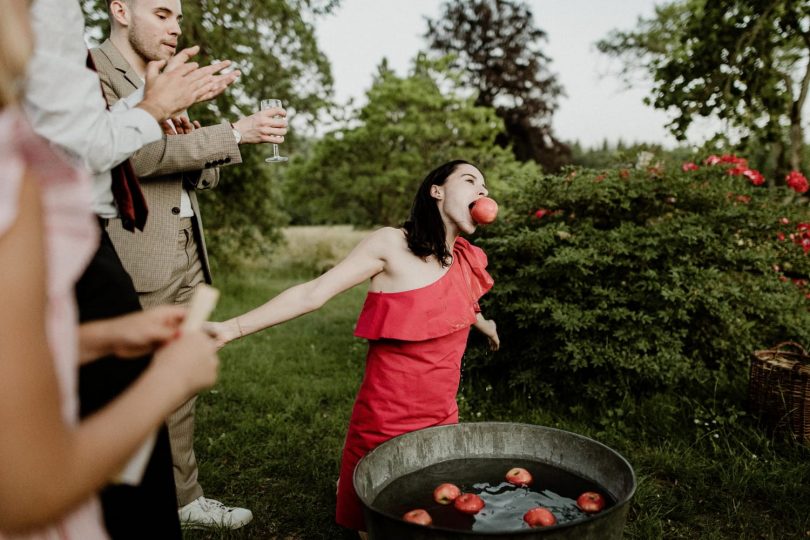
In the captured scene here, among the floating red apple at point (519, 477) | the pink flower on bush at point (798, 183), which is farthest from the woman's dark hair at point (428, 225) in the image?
the pink flower on bush at point (798, 183)

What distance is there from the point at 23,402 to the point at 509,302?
4038 mm

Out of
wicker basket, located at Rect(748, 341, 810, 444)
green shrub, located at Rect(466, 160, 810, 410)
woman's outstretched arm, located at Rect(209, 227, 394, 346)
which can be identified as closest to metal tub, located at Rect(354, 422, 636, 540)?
woman's outstretched arm, located at Rect(209, 227, 394, 346)

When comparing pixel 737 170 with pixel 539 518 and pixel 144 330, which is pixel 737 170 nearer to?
pixel 539 518

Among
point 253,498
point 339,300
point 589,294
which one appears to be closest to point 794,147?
point 589,294

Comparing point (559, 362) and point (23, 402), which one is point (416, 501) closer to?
point (23, 402)

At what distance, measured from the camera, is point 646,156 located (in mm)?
5086

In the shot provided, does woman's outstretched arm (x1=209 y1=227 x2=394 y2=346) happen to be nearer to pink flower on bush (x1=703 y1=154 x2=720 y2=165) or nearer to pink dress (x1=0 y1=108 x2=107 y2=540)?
pink dress (x1=0 y1=108 x2=107 y2=540)

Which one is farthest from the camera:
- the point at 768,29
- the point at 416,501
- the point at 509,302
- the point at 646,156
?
the point at 768,29

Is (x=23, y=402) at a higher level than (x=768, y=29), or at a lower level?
lower

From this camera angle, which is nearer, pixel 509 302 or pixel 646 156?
pixel 509 302

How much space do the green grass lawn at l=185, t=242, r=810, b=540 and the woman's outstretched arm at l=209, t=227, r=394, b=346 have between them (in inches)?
56.5

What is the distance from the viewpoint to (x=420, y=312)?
2543mm

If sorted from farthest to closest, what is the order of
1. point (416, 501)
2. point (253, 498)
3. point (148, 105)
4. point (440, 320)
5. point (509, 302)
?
1. point (509, 302)
2. point (253, 498)
3. point (440, 320)
4. point (416, 501)
5. point (148, 105)

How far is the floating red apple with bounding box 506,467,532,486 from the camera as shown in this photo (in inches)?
79.7
